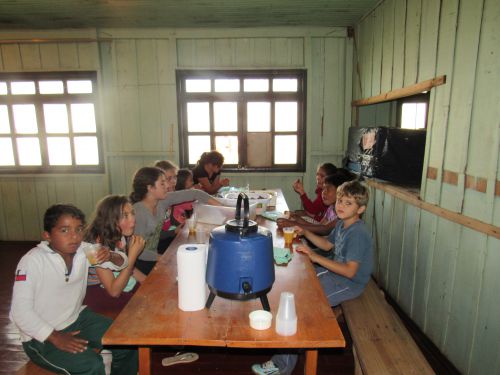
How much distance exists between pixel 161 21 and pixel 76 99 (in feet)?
5.93

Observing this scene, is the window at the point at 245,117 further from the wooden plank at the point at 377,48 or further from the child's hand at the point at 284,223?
the child's hand at the point at 284,223

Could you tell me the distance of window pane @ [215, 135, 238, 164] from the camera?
18.2 ft

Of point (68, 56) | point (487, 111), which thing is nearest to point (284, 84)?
point (68, 56)

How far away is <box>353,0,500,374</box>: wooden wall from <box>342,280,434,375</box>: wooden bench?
52cm

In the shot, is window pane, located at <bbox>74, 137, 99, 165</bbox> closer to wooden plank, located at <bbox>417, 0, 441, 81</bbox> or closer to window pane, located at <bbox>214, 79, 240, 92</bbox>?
window pane, located at <bbox>214, 79, 240, 92</bbox>

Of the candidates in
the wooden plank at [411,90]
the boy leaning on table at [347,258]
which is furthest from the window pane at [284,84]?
the boy leaning on table at [347,258]

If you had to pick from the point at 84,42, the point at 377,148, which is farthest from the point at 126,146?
the point at 377,148

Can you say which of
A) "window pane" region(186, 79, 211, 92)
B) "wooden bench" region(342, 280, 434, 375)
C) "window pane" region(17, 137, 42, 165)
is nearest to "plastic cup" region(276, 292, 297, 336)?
"wooden bench" region(342, 280, 434, 375)

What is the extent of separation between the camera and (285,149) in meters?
5.55

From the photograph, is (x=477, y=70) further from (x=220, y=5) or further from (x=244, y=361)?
(x=220, y=5)

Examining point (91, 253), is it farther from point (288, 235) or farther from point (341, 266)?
point (341, 266)

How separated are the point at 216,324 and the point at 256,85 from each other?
14.4ft

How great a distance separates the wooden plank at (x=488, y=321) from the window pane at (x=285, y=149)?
361 cm

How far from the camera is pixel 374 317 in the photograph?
7.56ft
